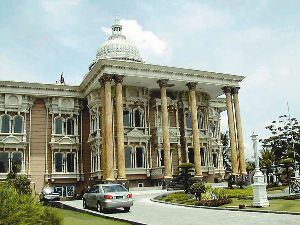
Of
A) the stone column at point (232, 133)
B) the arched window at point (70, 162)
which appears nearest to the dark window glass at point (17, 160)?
the arched window at point (70, 162)

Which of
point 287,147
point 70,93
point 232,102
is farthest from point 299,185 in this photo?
point 287,147

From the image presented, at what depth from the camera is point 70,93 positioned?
123 ft

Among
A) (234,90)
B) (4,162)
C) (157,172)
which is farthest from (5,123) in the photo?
(234,90)

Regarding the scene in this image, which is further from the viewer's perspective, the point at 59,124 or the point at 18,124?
the point at 59,124

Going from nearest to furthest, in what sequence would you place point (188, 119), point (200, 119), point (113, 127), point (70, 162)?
1. point (113, 127)
2. point (70, 162)
3. point (188, 119)
4. point (200, 119)

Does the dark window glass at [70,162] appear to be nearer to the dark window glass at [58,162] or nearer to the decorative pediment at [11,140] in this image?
the dark window glass at [58,162]

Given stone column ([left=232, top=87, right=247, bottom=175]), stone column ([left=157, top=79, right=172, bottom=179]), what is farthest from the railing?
stone column ([left=232, top=87, right=247, bottom=175])

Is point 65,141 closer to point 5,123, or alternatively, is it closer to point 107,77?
point 5,123

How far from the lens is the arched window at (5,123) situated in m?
34.8

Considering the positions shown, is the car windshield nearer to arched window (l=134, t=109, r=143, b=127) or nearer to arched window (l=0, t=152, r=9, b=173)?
arched window (l=134, t=109, r=143, b=127)

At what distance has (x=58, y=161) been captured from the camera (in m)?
36.2

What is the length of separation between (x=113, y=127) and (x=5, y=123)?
33.5 ft

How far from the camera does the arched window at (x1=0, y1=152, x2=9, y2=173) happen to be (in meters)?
34.1

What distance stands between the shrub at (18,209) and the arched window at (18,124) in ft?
94.1
